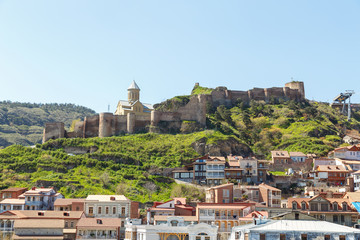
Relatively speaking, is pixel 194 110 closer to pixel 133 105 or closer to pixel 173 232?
pixel 133 105

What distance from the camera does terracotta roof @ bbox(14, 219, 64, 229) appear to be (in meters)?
51.9

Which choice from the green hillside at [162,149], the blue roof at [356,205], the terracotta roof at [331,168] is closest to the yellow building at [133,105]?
the green hillside at [162,149]

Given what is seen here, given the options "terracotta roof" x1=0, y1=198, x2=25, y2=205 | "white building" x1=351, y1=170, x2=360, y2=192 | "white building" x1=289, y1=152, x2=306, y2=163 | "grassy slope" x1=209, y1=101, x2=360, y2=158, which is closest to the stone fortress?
"grassy slope" x1=209, y1=101, x2=360, y2=158

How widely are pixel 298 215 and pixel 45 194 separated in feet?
107

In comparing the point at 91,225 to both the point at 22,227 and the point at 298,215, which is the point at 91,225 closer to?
the point at 22,227

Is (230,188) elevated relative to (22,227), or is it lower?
elevated

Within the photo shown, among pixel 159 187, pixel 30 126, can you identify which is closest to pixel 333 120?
pixel 159 187

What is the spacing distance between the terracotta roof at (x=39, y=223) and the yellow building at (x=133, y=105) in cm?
4798

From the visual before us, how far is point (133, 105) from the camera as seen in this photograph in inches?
4060

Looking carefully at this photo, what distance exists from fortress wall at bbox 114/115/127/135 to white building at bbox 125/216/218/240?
146 ft

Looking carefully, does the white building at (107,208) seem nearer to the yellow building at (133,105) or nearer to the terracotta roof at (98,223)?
the terracotta roof at (98,223)

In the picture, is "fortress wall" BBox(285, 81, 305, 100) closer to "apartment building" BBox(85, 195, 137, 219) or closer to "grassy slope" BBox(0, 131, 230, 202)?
"grassy slope" BBox(0, 131, 230, 202)

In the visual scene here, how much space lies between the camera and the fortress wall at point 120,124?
316 ft

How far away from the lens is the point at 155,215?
60.5 m
